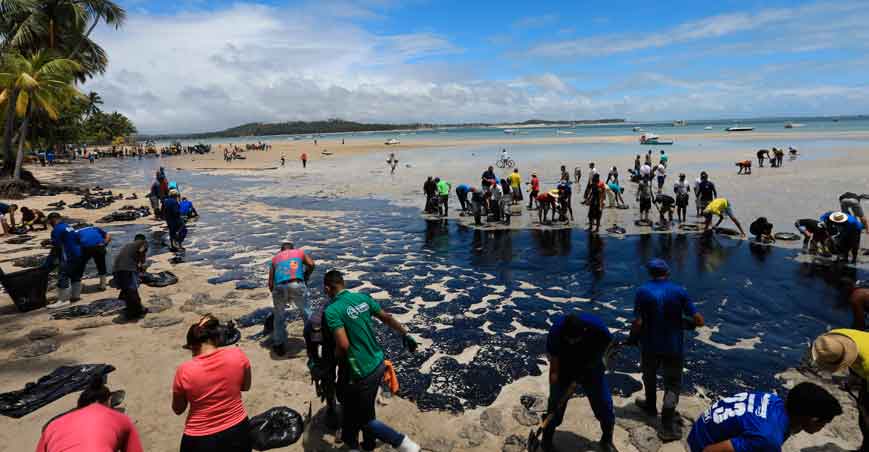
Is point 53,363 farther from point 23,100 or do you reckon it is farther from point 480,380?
point 23,100

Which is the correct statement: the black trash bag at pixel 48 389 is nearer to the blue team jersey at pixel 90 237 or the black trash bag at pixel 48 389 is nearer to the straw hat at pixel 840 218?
the blue team jersey at pixel 90 237

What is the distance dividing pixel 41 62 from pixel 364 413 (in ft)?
103

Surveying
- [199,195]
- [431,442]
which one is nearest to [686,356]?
[431,442]

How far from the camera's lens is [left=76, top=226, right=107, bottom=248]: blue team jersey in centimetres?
934

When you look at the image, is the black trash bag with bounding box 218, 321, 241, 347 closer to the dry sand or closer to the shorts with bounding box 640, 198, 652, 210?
the dry sand

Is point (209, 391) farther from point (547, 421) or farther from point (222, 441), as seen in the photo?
point (547, 421)

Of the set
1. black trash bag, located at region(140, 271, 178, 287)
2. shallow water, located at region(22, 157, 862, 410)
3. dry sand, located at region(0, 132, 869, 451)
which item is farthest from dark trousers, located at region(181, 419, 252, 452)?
black trash bag, located at region(140, 271, 178, 287)

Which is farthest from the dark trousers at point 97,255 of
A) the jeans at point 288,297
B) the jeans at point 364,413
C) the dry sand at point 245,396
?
the jeans at point 364,413

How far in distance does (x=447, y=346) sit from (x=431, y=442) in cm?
252

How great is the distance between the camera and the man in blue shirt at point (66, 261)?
9156 millimetres

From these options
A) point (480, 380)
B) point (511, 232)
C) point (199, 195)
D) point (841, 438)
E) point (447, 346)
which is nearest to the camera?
point (841, 438)

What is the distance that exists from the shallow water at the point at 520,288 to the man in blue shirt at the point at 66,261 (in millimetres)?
3087

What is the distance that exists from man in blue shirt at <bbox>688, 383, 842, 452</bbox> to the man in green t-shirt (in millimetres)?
2711

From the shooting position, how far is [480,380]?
21.7ft
